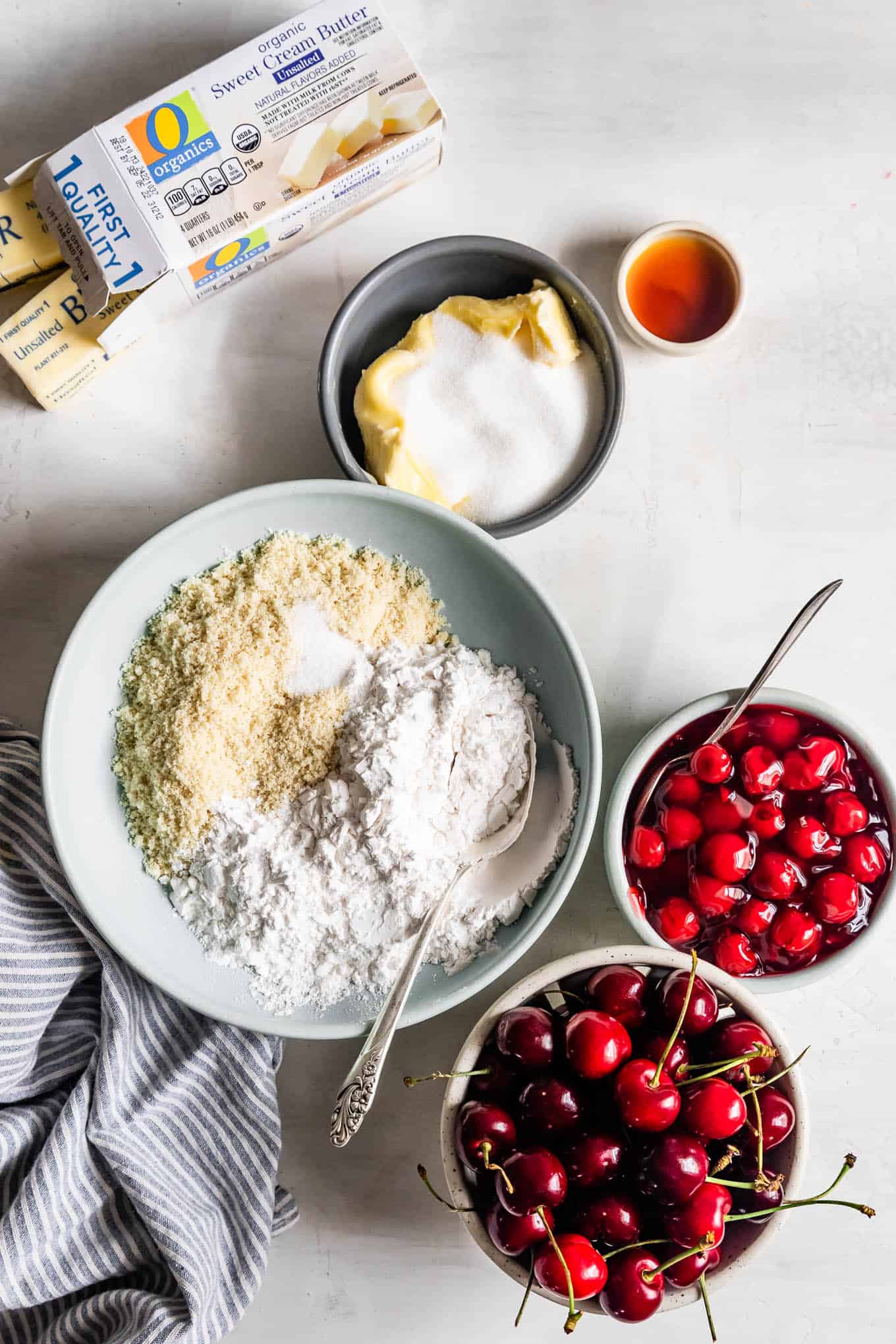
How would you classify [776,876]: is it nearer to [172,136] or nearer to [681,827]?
[681,827]

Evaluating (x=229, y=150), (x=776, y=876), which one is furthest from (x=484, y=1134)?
(x=229, y=150)

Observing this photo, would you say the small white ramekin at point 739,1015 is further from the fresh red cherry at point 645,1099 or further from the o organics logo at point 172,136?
the o organics logo at point 172,136

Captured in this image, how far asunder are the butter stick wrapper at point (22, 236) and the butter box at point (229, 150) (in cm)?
2

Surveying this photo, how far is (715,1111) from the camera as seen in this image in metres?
0.94

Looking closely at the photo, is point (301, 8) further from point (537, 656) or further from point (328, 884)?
point (328, 884)

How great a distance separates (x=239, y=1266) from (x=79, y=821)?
49cm

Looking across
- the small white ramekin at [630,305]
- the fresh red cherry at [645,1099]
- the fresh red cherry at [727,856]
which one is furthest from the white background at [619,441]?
the fresh red cherry at [645,1099]

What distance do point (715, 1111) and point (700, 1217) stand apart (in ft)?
0.28

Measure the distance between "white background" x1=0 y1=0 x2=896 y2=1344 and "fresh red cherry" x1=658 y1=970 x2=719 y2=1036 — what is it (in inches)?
8.1

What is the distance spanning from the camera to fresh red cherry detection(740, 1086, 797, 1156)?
0.98 metres

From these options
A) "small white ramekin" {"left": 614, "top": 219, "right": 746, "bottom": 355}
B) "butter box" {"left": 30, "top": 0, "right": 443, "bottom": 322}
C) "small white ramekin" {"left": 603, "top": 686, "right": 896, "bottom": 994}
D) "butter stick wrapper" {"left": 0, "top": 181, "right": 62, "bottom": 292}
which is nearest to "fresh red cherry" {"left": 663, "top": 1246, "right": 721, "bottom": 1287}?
"small white ramekin" {"left": 603, "top": 686, "right": 896, "bottom": 994}

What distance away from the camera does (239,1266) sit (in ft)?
3.60

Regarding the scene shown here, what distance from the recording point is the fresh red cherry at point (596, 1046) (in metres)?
0.95

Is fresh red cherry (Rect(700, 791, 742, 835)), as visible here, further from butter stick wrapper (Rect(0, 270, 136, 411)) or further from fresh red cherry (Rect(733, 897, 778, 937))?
butter stick wrapper (Rect(0, 270, 136, 411))
